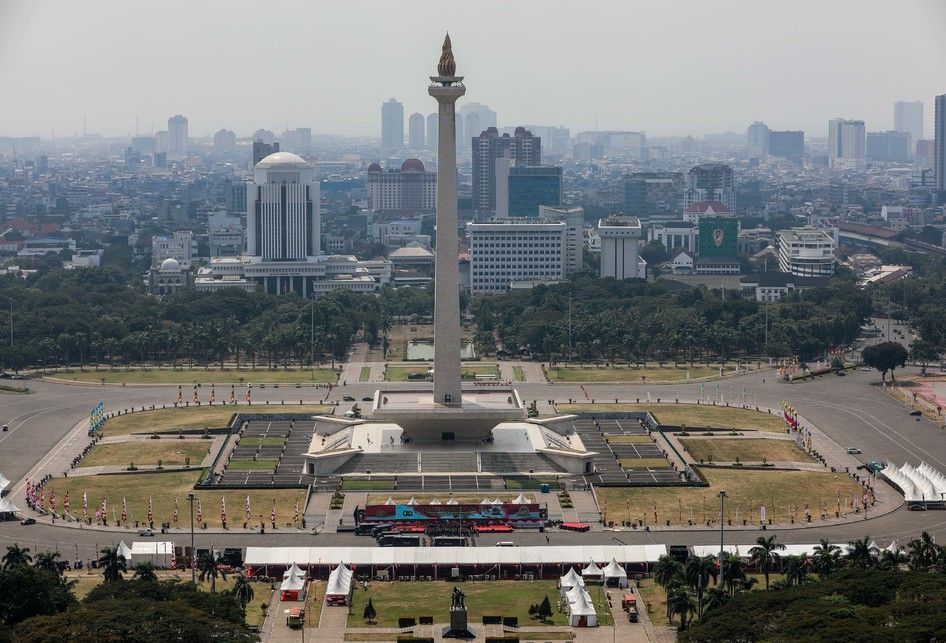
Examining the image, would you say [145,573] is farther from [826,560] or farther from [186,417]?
[186,417]

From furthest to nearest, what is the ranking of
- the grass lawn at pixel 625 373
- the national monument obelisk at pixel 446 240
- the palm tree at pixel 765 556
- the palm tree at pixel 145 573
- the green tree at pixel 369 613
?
1. the grass lawn at pixel 625 373
2. the national monument obelisk at pixel 446 240
3. the palm tree at pixel 765 556
4. the green tree at pixel 369 613
5. the palm tree at pixel 145 573

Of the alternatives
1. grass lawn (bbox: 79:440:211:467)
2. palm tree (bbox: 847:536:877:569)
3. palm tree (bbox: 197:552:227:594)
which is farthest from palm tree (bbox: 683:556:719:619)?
grass lawn (bbox: 79:440:211:467)

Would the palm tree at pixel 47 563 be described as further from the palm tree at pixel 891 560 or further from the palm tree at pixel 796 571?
the palm tree at pixel 891 560

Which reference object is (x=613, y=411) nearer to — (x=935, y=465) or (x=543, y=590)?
(x=935, y=465)

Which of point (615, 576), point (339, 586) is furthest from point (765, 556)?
point (339, 586)

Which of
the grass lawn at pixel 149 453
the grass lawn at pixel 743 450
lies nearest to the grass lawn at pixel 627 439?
the grass lawn at pixel 743 450

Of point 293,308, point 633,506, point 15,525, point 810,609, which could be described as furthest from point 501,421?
point 293,308
